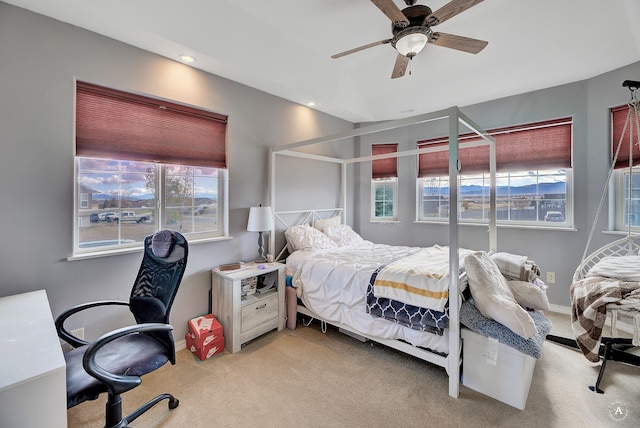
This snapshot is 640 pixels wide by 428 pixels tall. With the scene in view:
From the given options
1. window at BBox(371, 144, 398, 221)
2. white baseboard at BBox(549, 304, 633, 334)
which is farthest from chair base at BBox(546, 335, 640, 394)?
window at BBox(371, 144, 398, 221)

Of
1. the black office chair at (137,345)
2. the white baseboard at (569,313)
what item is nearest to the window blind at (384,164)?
the white baseboard at (569,313)

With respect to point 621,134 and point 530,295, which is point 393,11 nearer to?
point 530,295

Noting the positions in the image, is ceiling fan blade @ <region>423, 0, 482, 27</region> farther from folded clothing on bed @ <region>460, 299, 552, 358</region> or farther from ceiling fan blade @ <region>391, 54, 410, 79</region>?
folded clothing on bed @ <region>460, 299, 552, 358</region>

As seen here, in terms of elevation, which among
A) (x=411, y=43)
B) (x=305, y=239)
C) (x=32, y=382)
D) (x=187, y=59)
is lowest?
(x=32, y=382)

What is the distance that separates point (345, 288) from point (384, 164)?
8.53 feet

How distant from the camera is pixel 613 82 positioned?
289 cm

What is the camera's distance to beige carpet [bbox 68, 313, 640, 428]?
1.70 meters

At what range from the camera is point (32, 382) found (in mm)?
907

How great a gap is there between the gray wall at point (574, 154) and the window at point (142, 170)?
306 cm

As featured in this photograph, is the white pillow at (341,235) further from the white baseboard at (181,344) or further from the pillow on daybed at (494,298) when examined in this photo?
the white baseboard at (181,344)

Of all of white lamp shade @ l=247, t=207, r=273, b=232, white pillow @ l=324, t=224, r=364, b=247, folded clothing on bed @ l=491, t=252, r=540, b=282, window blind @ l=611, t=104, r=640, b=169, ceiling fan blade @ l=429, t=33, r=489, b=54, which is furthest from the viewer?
white pillow @ l=324, t=224, r=364, b=247

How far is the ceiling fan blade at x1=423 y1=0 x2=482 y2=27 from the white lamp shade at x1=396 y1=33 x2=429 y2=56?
9 centimetres

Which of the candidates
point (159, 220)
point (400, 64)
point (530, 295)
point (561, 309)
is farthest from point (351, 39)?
point (561, 309)

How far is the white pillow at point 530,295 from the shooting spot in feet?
6.81
